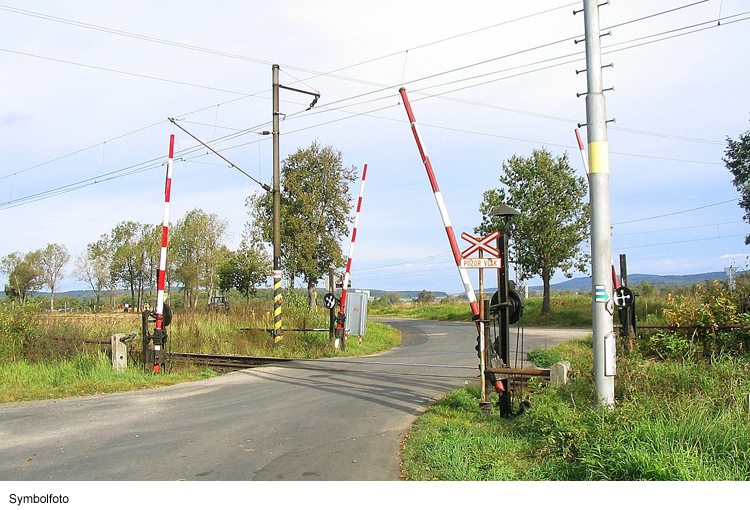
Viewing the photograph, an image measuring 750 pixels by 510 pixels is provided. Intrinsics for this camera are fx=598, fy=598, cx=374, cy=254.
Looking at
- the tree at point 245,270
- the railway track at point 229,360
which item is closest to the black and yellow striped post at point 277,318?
the railway track at point 229,360

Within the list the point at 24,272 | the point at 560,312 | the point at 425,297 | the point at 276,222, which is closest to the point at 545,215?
the point at 560,312

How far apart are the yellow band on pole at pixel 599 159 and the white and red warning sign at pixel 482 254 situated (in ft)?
6.97

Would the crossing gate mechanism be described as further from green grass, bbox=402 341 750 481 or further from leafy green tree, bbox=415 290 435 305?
leafy green tree, bbox=415 290 435 305

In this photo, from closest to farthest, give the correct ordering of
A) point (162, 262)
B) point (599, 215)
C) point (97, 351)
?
point (599, 215), point (162, 262), point (97, 351)

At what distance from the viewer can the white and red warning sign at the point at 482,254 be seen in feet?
28.9

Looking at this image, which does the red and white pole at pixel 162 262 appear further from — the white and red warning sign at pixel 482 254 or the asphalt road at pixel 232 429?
the white and red warning sign at pixel 482 254

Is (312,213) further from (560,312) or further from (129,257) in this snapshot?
(129,257)

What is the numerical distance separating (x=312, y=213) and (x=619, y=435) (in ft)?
107

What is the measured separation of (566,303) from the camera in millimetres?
40500

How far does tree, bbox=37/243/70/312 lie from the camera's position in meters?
68.9

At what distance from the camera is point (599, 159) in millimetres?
7168

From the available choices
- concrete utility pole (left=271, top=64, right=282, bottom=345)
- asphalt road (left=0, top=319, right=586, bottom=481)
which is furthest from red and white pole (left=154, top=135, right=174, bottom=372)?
concrete utility pole (left=271, top=64, right=282, bottom=345)

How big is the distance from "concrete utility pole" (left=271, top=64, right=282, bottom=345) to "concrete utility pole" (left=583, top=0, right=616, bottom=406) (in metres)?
14.7

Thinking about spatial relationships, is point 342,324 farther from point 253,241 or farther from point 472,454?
point 253,241
